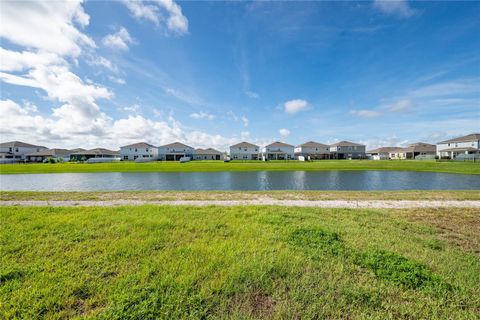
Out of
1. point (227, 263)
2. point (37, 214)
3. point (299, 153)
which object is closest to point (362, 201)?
point (227, 263)

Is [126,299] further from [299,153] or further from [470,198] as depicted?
[299,153]

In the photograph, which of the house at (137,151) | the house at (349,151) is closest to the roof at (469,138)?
the house at (349,151)

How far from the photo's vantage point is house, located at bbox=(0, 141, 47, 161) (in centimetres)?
7618

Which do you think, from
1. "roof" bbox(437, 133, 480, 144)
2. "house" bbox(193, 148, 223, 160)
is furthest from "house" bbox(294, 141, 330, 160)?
"roof" bbox(437, 133, 480, 144)

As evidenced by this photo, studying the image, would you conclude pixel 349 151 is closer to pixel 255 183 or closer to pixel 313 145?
pixel 313 145

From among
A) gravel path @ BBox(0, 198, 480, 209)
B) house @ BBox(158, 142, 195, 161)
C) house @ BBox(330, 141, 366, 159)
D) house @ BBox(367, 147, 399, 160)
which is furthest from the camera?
house @ BBox(367, 147, 399, 160)

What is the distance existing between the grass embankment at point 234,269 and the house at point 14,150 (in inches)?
4261

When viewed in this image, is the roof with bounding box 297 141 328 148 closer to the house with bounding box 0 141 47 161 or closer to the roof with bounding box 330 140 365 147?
the roof with bounding box 330 140 365 147

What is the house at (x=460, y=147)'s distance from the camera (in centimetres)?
5878

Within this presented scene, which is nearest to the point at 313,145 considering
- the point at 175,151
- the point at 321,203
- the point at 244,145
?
the point at 244,145

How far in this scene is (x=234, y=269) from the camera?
360cm

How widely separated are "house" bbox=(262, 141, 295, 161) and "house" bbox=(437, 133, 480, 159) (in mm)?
47469

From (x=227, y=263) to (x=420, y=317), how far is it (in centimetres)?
299

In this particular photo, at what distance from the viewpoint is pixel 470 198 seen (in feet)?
37.2
